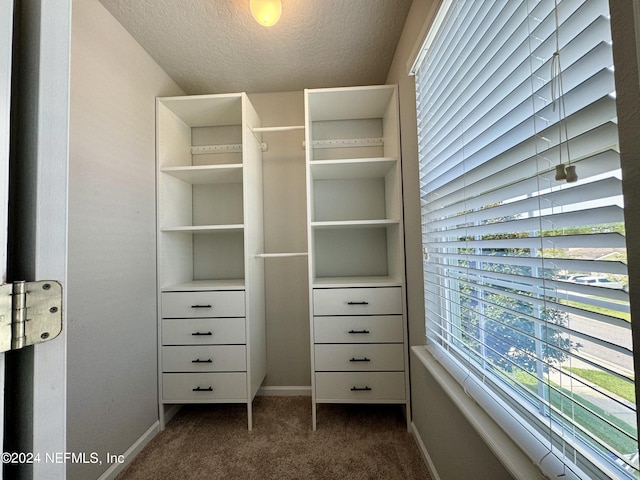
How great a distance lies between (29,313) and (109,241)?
1.25 meters

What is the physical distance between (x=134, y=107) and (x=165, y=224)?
2.38 feet

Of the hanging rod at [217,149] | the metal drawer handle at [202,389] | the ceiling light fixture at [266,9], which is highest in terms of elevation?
the ceiling light fixture at [266,9]

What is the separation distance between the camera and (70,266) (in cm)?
122

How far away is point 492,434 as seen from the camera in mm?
758

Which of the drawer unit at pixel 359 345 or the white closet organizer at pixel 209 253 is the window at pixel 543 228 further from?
the white closet organizer at pixel 209 253

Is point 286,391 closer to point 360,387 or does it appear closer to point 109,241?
point 360,387

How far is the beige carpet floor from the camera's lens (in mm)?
1440

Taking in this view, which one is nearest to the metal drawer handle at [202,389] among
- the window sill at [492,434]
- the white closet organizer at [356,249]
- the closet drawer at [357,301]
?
the white closet organizer at [356,249]

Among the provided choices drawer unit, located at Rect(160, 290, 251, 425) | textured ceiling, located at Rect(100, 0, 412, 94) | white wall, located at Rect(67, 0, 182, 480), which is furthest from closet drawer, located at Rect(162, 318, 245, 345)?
textured ceiling, located at Rect(100, 0, 412, 94)

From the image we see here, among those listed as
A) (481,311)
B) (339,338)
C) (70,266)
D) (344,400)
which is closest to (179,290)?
(70,266)

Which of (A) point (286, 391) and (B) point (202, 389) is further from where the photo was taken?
(A) point (286, 391)

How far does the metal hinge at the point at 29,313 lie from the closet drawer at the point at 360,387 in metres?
1.56

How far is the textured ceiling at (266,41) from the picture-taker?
1473mm

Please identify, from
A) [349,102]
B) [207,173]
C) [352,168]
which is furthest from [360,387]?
[349,102]
